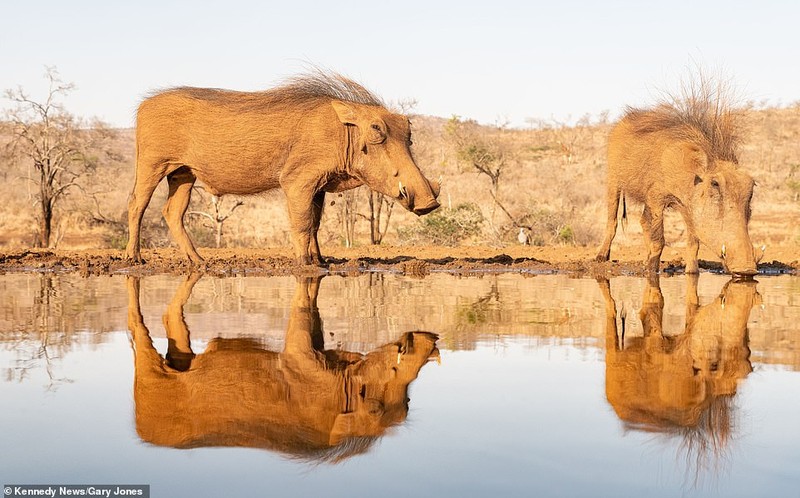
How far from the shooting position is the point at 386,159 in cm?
1254

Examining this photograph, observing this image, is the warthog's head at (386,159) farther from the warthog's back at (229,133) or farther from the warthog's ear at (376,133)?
the warthog's back at (229,133)

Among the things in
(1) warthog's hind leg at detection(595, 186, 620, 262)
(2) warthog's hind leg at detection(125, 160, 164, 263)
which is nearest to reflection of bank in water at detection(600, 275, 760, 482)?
(1) warthog's hind leg at detection(595, 186, 620, 262)

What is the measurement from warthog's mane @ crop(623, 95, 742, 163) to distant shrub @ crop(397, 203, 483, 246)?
8.57 meters

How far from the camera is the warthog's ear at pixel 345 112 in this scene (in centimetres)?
1257

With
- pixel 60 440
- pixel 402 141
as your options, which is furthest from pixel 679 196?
pixel 60 440

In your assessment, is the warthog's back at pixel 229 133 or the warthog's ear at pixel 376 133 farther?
the warthog's back at pixel 229 133

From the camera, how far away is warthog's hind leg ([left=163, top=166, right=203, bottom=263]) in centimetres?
1399

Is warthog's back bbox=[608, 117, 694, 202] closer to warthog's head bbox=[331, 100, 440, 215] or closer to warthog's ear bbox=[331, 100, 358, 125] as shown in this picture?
warthog's head bbox=[331, 100, 440, 215]

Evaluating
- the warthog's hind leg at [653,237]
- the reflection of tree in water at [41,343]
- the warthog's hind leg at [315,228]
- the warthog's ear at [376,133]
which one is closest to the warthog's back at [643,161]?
the warthog's hind leg at [653,237]

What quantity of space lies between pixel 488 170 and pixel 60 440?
87.2ft

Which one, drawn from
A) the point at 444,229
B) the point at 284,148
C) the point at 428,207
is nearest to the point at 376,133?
the point at 428,207

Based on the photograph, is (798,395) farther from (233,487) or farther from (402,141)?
(402,141)

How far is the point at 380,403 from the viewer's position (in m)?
4.82

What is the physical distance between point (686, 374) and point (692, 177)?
736 cm
